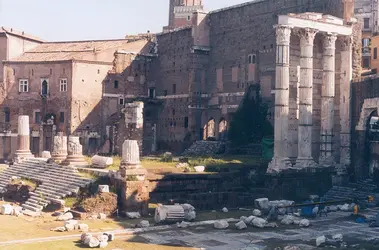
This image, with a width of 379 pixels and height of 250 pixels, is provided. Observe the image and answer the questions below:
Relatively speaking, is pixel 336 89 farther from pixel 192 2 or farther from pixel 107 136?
pixel 192 2

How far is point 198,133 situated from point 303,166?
16.0 metres

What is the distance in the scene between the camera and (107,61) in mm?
43906

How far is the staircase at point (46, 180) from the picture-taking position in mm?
22719

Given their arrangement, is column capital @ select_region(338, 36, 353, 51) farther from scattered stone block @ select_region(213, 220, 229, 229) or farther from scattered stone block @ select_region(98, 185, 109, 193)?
scattered stone block @ select_region(98, 185, 109, 193)

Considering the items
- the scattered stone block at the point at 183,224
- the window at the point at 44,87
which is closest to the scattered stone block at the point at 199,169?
the scattered stone block at the point at 183,224

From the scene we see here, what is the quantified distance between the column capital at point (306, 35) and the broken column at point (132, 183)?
35.7 feet

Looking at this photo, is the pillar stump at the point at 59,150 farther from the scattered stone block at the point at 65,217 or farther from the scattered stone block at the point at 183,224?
the scattered stone block at the point at 183,224

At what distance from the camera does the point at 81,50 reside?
45.8 m

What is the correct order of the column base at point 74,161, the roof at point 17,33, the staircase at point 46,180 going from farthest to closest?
the roof at point 17,33
the column base at point 74,161
the staircase at point 46,180

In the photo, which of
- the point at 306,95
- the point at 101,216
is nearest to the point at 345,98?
the point at 306,95

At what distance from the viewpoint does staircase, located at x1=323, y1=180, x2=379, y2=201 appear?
25.3m

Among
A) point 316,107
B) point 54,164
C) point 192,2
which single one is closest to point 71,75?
point 54,164

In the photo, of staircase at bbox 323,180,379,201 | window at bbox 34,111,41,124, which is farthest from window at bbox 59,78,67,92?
staircase at bbox 323,180,379,201

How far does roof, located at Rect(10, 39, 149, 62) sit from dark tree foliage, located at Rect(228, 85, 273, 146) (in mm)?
12406
